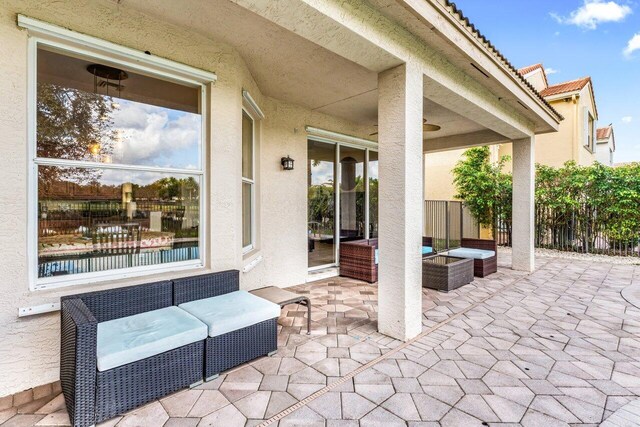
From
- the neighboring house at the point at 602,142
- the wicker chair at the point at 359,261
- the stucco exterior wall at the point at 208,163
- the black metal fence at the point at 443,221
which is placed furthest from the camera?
the neighboring house at the point at 602,142

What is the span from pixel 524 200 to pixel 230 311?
7237 millimetres

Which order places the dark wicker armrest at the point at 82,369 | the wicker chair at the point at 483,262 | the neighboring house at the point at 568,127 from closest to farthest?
the dark wicker armrest at the point at 82,369 < the wicker chair at the point at 483,262 < the neighboring house at the point at 568,127

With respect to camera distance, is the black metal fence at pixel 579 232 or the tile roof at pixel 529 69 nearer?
the black metal fence at pixel 579 232

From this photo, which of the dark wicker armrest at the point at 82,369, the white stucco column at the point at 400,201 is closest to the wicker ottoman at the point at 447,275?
the white stucco column at the point at 400,201

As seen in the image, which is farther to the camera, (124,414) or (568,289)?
(568,289)

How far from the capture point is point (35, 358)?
103 inches

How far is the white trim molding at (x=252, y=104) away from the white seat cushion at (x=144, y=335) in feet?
9.34

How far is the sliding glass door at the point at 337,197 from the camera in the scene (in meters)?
6.57

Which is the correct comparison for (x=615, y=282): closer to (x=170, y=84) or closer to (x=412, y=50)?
(x=412, y=50)

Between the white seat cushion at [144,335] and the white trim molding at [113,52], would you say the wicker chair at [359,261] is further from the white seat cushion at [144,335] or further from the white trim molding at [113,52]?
the white trim molding at [113,52]

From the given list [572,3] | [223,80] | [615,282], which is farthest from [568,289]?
[572,3]

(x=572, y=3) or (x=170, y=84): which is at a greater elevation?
(x=572, y=3)

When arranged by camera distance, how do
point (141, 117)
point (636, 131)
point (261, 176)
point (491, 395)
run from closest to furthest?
point (491, 395) → point (141, 117) → point (261, 176) → point (636, 131)

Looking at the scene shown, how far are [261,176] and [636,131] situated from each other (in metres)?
37.4
